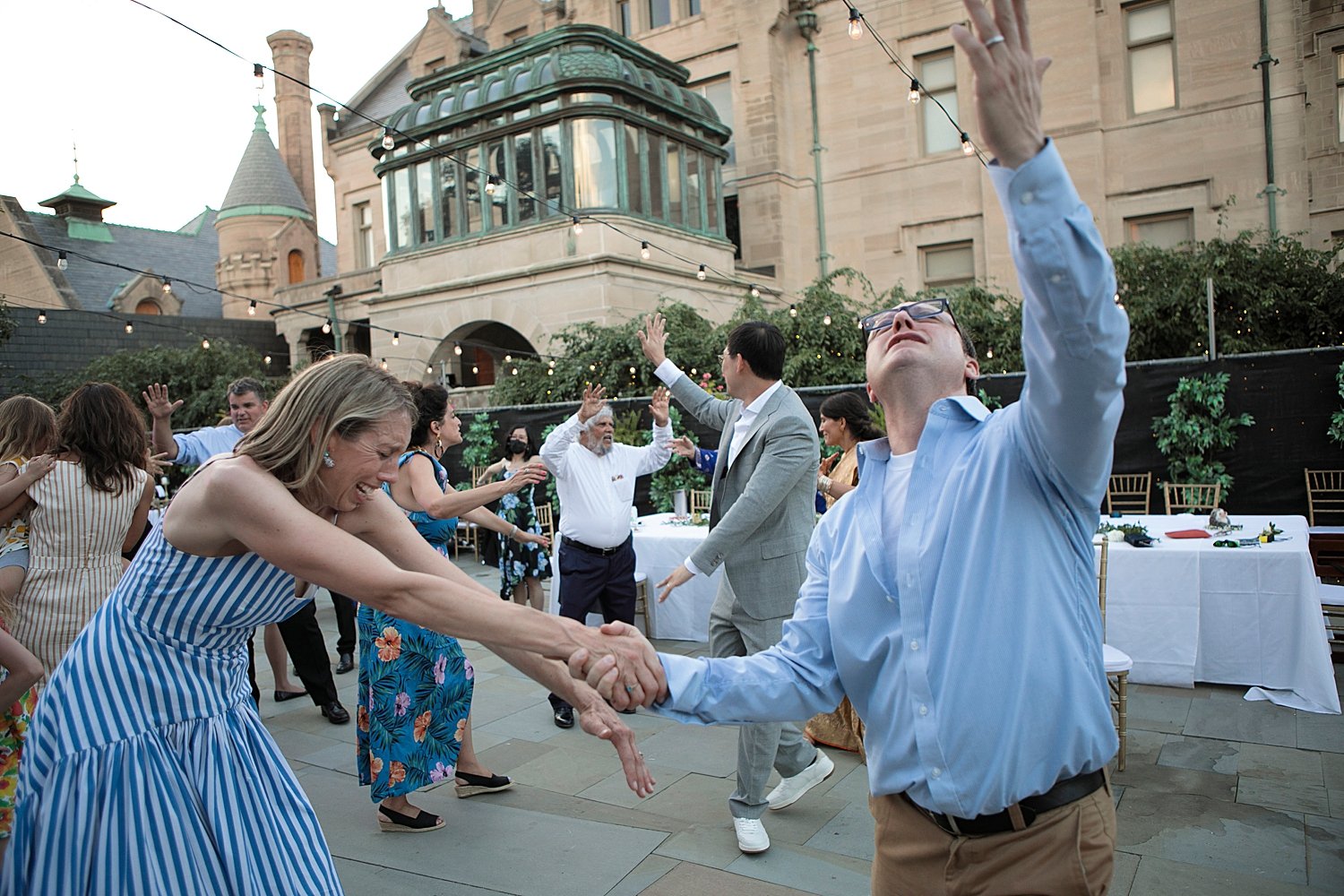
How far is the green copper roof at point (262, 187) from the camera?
97.0 feet

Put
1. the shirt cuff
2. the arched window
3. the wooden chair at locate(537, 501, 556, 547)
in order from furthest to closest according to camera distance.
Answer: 1. the arched window
2. the wooden chair at locate(537, 501, 556, 547)
3. the shirt cuff

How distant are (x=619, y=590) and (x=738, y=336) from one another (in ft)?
7.50

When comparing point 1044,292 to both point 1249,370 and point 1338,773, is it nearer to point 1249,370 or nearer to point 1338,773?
point 1338,773

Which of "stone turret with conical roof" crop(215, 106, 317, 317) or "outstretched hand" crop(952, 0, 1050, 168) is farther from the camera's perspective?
"stone turret with conical roof" crop(215, 106, 317, 317)

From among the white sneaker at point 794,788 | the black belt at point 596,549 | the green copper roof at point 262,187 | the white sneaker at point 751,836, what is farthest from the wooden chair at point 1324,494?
the green copper roof at point 262,187

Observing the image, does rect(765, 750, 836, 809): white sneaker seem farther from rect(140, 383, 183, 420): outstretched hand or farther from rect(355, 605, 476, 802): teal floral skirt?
rect(140, 383, 183, 420): outstretched hand

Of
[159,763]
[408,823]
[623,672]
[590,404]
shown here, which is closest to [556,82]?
[590,404]

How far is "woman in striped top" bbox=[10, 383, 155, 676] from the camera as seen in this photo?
371cm

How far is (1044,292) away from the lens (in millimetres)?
1312

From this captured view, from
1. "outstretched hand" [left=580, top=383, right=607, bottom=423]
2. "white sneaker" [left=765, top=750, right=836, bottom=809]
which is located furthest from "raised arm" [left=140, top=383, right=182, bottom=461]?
"white sneaker" [left=765, top=750, right=836, bottom=809]

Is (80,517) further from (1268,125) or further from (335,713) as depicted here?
(1268,125)

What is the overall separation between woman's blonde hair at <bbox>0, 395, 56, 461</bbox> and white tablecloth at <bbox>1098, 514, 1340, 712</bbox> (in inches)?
240

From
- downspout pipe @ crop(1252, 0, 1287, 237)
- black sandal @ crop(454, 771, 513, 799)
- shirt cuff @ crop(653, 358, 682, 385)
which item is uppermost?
downspout pipe @ crop(1252, 0, 1287, 237)

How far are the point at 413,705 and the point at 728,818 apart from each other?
1.55 metres
